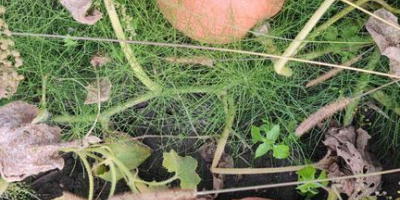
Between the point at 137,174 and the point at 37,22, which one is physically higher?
the point at 37,22

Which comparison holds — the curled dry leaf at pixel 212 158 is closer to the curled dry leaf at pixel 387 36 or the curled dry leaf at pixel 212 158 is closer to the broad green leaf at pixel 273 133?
the broad green leaf at pixel 273 133

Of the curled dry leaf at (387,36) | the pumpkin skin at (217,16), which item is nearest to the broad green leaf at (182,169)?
the pumpkin skin at (217,16)

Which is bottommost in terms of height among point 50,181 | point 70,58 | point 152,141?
point 50,181

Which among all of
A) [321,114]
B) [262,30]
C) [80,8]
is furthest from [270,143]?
[80,8]

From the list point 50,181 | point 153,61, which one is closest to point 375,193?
point 153,61

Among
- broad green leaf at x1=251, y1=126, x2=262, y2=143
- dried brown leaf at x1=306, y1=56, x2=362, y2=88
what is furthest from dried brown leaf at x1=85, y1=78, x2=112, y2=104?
dried brown leaf at x1=306, y1=56, x2=362, y2=88

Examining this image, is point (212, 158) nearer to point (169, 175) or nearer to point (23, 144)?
point (169, 175)

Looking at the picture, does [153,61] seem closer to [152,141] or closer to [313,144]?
[152,141]
